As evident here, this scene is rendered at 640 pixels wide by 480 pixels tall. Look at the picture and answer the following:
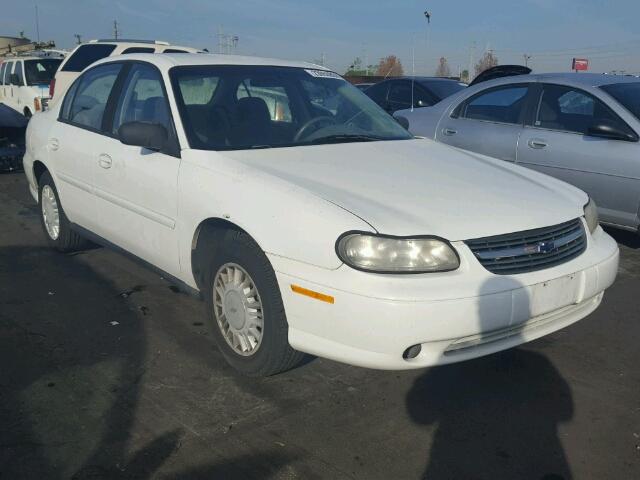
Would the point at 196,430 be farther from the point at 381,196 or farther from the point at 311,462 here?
the point at 381,196

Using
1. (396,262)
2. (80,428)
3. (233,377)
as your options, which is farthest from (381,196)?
(80,428)

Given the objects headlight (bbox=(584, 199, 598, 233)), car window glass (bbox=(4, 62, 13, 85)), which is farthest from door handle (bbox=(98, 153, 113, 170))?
car window glass (bbox=(4, 62, 13, 85))

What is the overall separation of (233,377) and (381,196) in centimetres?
121

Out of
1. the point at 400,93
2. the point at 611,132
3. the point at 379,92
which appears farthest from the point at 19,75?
the point at 611,132

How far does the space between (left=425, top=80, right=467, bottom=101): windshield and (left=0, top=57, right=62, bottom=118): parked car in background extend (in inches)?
356

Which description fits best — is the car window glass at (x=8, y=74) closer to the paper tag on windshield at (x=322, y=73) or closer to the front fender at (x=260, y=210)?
the paper tag on windshield at (x=322, y=73)

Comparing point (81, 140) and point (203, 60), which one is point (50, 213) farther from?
point (203, 60)

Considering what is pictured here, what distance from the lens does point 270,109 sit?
4137mm

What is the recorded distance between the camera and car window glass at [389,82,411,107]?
1020 cm

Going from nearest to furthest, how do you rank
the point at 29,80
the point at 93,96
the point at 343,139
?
the point at 343,139, the point at 93,96, the point at 29,80

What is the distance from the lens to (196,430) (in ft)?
9.56

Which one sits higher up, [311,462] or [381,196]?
[381,196]

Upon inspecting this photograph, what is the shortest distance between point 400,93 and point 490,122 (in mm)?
3825

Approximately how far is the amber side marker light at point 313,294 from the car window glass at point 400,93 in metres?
7.72
